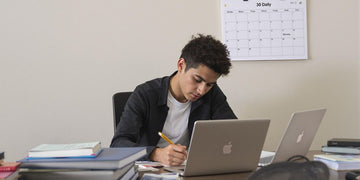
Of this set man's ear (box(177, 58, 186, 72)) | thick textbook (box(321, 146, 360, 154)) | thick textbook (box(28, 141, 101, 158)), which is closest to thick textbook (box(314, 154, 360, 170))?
thick textbook (box(321, 146, 360, 154))

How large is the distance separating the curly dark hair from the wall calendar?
71cm

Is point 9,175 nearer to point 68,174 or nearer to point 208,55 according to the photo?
point 68,174

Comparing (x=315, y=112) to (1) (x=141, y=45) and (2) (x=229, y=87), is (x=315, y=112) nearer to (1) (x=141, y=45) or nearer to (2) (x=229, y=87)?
(2) (x=229, y=87)

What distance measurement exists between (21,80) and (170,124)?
1056 mm

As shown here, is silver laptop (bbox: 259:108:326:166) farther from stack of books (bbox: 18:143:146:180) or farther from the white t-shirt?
stack of books (bbox: 18:143:146:180)

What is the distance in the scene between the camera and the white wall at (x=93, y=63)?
2.57m

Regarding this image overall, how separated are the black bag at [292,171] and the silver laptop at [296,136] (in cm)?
71

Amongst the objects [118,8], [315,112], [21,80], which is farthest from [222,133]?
[21,80]

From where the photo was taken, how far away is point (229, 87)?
2676mm

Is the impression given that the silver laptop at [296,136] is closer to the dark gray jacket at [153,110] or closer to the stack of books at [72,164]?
the dark gray jacket at [153,110]

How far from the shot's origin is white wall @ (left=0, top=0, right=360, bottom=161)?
101 inches

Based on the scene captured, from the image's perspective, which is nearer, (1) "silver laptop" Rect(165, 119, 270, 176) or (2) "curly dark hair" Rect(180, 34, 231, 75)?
(1) "silver laptop" Rect(165, 119, 270, 176)

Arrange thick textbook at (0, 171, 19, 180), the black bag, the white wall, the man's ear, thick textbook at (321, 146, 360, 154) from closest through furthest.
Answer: the black bag, thick textbook at (0, 171, 19, 180), thick textbook at (321, 146, 360, 154), the man's ear, the white wall

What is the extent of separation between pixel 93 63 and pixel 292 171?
1989mm
